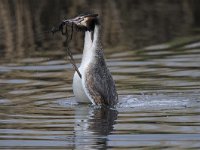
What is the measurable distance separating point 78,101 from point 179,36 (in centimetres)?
1006

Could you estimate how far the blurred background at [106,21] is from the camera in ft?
74.8

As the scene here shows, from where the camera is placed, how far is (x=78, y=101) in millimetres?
13977

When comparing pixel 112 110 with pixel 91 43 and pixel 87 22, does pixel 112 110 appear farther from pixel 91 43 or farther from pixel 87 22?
pixel 87 22

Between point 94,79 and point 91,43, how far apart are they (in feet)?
1.81

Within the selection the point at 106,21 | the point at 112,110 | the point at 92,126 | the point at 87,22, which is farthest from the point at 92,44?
the point at 106,21

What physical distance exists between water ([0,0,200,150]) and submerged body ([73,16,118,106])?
191 millimetres

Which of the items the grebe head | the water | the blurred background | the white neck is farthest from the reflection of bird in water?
the blurred background

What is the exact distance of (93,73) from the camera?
540 inches

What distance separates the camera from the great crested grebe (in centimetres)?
1370

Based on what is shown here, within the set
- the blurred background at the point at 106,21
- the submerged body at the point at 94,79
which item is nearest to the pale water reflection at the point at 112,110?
the submerged body at the point at 94,79

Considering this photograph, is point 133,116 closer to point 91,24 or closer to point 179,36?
point 91,24

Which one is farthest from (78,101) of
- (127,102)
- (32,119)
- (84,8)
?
(84,8)

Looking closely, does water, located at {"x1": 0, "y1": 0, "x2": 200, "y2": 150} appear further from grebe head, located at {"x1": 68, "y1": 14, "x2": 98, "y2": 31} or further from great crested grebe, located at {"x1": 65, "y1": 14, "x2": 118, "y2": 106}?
grebe head, located at {"x1": 68, "y1": 14, "x2": 98, "y2": 31}

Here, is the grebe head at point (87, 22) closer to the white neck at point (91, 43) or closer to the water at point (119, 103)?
the white neck at point (91, 43)
